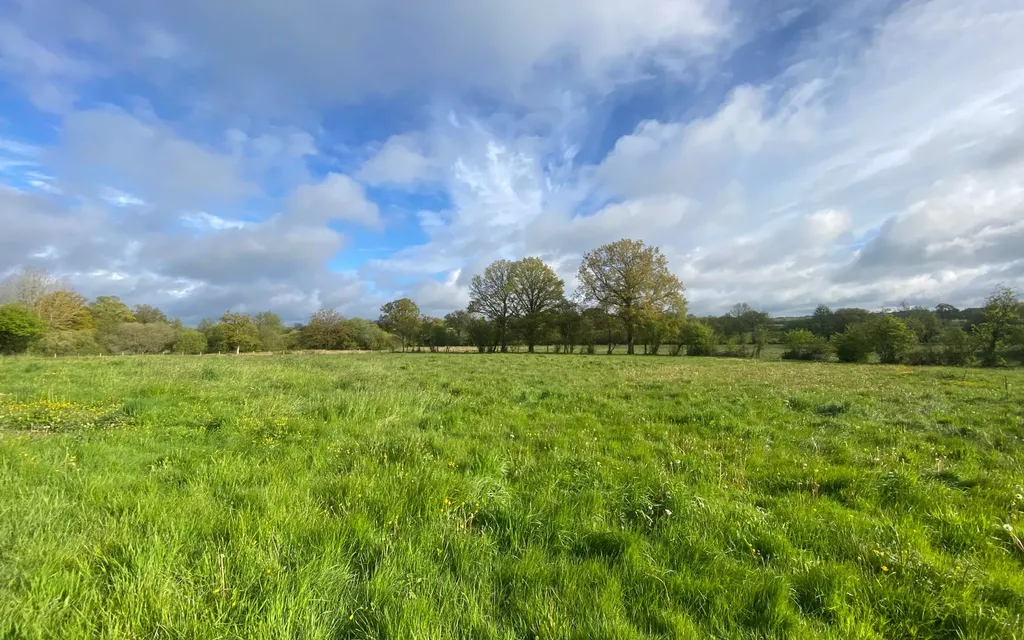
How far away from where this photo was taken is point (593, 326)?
55.4 metres

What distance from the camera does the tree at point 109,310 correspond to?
68062mm

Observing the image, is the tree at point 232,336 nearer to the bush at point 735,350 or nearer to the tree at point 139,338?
the tree at point 139,338

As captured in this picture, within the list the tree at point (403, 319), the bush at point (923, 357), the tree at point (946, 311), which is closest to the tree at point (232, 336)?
the tree at point (403, 319)

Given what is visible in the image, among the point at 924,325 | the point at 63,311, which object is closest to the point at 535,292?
the point at 924,325

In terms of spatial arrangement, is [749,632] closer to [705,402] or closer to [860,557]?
[860,557]

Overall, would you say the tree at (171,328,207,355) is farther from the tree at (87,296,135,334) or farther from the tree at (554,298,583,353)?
the tree at (554,298,583,353)

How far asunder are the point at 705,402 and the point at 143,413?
43.3 ft

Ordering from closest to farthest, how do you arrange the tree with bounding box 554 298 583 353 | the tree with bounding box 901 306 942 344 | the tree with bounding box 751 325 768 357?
the tree with bounding box 901 306 942 344 < the tree with bounding box 751 325 768 357 < the tree with bounding box 554 298 583 353

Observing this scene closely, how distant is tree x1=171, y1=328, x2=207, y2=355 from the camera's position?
203 ft

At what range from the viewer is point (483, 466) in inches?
208

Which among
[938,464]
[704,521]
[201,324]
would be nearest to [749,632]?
[704,521]

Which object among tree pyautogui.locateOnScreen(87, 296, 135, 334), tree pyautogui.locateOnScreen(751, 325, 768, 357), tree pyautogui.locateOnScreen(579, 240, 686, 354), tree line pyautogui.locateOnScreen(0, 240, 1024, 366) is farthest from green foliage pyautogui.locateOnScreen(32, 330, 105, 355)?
tree pyautogui.locateOnScreen(751, 325, 768, 357)

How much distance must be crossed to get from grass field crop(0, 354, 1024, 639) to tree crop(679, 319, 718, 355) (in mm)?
→ 46807

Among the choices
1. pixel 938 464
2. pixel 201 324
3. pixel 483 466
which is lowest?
pixel 938 464
